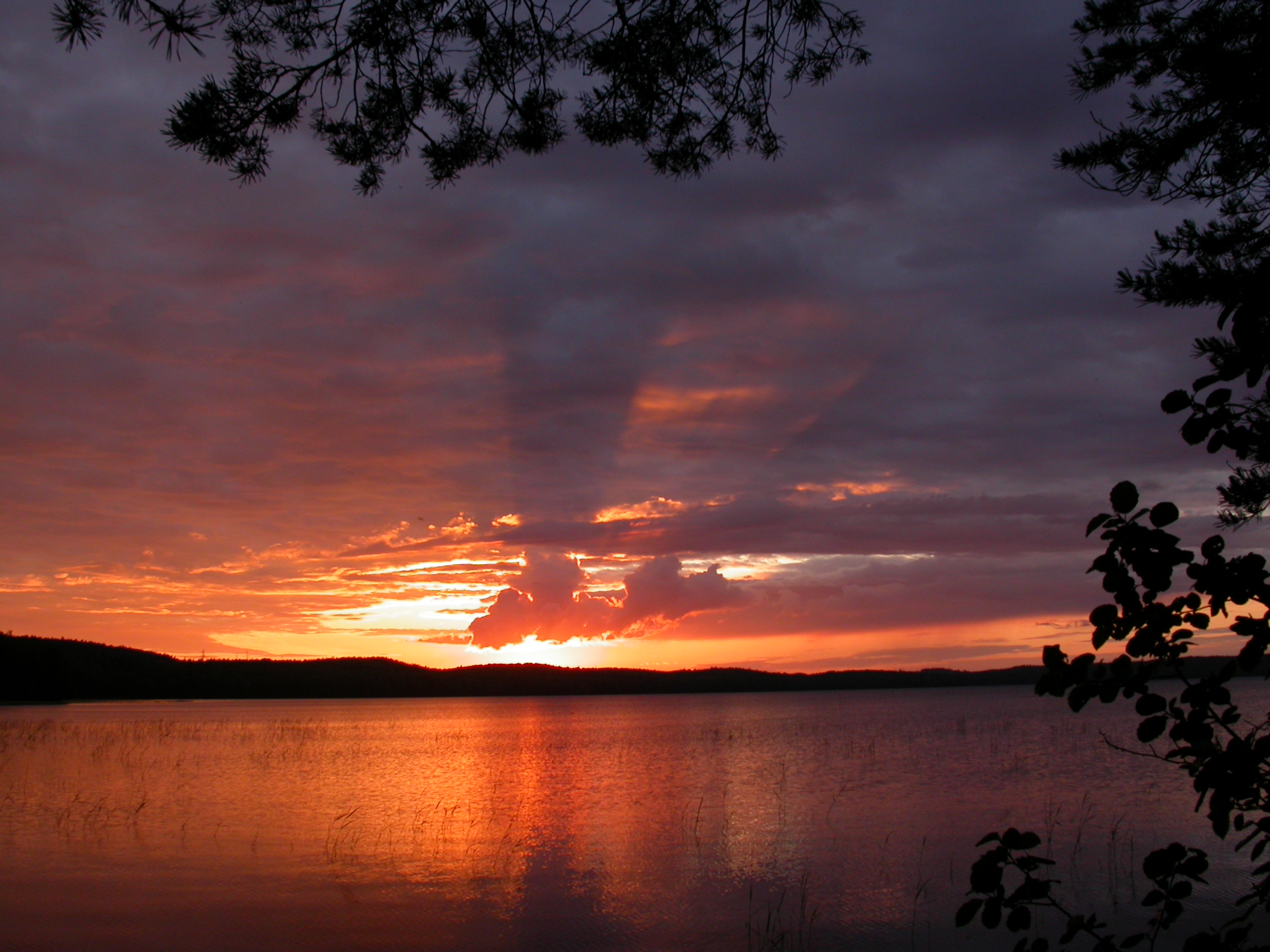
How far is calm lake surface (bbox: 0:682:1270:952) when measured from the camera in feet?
35.3

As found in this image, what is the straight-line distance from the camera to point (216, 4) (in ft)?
18.4

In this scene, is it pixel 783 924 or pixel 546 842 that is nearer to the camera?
pixel 783 924

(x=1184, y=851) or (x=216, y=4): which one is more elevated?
(x=216, y=4)

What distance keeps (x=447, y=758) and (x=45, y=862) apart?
24945mm

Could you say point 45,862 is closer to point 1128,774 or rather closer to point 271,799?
point 271,799

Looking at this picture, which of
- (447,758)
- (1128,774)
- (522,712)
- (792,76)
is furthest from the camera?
(522,712)

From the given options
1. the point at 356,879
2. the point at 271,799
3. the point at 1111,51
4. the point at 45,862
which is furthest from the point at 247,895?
the point at 1111,51

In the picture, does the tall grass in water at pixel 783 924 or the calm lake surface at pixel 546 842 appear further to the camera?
the calm lake surface at pixel 546 842

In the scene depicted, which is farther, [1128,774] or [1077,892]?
[1128,774]

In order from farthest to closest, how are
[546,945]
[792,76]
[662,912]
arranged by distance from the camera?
[662,912] < [546,945] < [792,76]

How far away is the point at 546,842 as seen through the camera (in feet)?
55.4

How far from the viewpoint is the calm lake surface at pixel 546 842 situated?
35.3ft

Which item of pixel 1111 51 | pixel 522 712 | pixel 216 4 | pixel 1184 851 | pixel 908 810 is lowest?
pixel 522 712

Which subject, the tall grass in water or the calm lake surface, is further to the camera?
the calm lake surface
